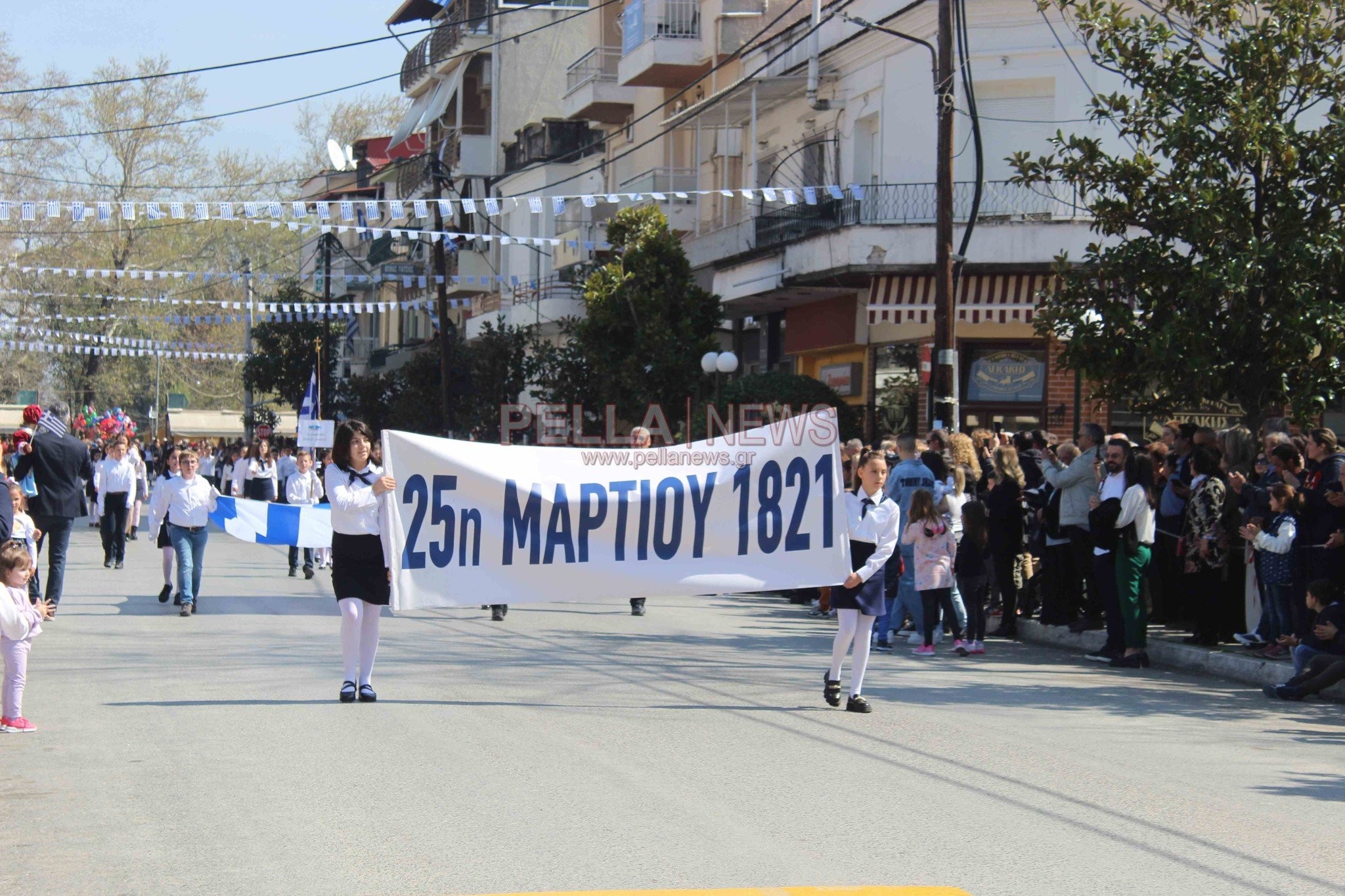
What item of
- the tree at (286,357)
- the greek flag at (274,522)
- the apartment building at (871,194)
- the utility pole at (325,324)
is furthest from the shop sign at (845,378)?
the tree at (286,357)

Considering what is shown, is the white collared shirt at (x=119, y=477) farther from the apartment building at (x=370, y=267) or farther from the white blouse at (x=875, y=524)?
the apartment building at (x=370, y=267)

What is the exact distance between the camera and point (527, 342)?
4475 cm

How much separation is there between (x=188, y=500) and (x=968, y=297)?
14.5 metres

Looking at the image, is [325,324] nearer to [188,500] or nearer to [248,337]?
[248,337]

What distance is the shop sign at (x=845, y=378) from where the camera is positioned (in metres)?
29.3

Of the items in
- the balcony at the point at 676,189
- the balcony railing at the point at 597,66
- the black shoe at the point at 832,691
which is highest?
the balcony railing at the point at 597,66

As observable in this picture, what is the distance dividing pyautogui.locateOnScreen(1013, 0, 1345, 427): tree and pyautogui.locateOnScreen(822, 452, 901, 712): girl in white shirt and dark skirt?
14.6 ft

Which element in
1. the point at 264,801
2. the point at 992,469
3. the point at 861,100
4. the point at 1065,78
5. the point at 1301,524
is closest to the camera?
the point at 264,801

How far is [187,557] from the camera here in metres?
15.6

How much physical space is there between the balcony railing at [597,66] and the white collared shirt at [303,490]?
22451mm

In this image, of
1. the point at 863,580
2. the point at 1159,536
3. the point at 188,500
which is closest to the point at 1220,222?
the point at 1159,536

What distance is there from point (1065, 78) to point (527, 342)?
22.3 metres

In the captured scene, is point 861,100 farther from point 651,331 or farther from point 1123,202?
point 1123,202

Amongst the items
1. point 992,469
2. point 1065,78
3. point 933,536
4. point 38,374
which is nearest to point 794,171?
point 1065,78
